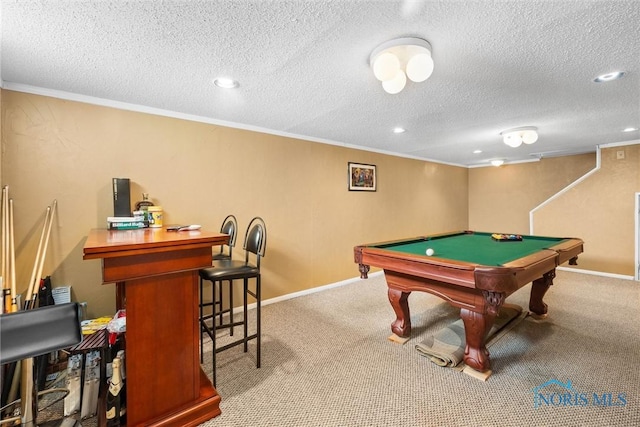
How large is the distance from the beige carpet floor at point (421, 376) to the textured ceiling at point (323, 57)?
214 centimetres

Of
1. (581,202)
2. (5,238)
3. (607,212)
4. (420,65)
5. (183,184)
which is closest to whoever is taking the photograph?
(420,65)

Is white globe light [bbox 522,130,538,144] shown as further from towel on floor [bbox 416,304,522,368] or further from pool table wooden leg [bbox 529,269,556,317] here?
towel on floor [bbox 416,304,522,368]

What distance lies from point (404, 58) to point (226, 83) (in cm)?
134

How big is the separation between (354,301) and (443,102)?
8.11 feet

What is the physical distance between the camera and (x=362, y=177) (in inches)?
174

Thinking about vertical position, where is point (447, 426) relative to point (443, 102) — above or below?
below

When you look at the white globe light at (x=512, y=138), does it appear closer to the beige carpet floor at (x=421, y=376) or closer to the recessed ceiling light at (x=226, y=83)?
the beige carpet floor at (x=421, y=376)

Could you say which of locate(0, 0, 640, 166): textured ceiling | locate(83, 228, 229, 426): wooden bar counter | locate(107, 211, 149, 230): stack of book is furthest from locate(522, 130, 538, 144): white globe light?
locate(107, 211, 149, 230): stack of book

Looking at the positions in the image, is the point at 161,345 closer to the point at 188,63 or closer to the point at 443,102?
the point at 188,63

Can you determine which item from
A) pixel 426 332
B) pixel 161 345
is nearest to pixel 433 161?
pixel 426 332

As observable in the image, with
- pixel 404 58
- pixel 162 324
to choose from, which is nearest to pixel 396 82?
pixel 404 58

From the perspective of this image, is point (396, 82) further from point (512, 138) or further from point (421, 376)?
point (512, 138)

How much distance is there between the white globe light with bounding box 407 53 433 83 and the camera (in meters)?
1.55

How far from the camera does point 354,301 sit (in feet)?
11.4
